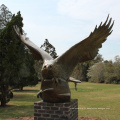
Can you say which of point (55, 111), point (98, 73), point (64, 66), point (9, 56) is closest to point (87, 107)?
point (9, 56)

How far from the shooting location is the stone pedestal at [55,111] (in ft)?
14.8

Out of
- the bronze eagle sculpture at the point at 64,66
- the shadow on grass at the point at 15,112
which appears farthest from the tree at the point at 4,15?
the bronze eagle sculpture at the point at 64,66

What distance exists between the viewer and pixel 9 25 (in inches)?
404

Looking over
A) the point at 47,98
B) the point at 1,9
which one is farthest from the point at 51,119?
the point at 1,9

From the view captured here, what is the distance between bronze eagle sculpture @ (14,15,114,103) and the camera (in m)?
4.43

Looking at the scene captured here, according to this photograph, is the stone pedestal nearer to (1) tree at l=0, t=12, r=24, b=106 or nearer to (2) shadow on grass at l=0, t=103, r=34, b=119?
(2) shadow on grass at l=0, t=103, r=34, b=119

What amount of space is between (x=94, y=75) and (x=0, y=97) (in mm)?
37671

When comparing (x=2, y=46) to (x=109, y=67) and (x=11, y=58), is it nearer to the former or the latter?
(x=11, y=58)

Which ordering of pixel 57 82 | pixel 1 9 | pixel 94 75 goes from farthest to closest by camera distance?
pixel 94 75
pixel 1 9
pixel 57 82

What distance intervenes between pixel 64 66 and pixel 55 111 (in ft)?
4.13

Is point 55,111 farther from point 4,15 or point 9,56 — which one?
point 4,15

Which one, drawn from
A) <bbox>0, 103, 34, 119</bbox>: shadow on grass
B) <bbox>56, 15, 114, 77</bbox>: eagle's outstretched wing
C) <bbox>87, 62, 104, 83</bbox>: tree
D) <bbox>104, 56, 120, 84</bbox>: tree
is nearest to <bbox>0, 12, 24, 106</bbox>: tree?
<bbox>0, 103, 34, 119</bbox>: shadow on grass

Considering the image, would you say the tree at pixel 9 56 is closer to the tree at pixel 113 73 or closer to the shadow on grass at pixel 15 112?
the shadow on grass at pixel 15 112

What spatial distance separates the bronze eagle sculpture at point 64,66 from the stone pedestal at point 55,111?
0.49 ft
